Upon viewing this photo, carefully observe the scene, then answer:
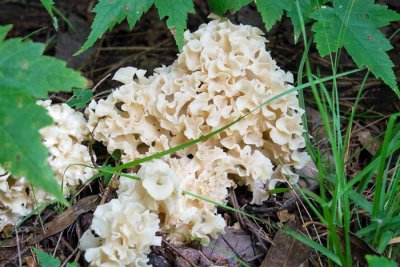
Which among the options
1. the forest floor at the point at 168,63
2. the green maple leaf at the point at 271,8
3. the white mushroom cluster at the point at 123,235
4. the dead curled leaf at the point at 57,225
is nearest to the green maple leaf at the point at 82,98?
the forest floor at the point at 168,63

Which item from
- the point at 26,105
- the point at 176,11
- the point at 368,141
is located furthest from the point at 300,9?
the point at 26,105

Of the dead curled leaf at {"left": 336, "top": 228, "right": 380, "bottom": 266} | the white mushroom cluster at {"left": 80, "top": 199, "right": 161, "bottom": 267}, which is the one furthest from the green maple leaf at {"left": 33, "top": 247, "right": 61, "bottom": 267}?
the dead curled leaf at {"left": 336, "top": 228, "right": 380, "bottom": 266}

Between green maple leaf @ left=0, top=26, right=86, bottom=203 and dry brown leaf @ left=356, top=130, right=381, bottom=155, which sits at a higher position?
green maple leaf @ left=0, top=26, right=86, bottom=203

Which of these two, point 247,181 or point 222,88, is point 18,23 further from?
point 247,181

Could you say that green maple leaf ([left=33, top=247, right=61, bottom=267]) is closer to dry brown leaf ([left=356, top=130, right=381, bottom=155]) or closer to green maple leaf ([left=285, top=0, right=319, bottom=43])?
green maple leaf ([left=285, top=0, right=319, bottom=43])

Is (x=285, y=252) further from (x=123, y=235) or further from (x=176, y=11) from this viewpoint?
(x=176, y=11)

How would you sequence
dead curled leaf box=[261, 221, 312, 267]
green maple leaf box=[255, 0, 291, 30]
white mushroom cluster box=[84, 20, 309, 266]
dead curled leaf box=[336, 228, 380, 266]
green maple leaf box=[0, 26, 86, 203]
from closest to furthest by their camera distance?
green maple leaf box=[0, 26, 86, 203] → dead curled leaf box=[336, 228, 380, 266] → dead curled leaf box=[261, 221, 312, 267] → white mushroom cluster box=[84, 20, 309, 266] → green maple leaf box=[255, 0, 291, 30]

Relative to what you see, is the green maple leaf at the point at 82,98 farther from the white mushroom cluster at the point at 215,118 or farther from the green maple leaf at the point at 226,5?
the green maple leaf at the point at 226,5
